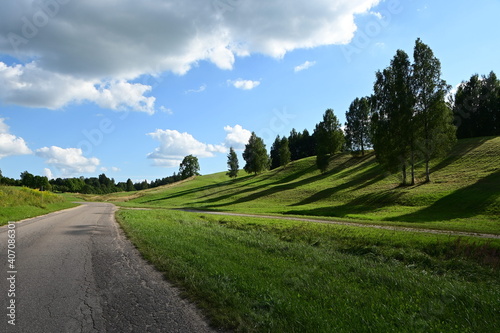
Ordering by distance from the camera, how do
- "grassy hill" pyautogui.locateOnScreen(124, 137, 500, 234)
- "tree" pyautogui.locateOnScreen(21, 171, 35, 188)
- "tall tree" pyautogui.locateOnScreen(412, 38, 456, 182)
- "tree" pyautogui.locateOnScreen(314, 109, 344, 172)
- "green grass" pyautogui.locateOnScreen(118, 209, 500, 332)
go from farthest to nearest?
1. "tree" pyautogui.locateOnScreen(21, 171, 35, 188)
2. "tree" pyautogui.locateOnScreen(314, 109, 344, 172)
3. "tall tree" pyautogui.locateOnScreen(412, 38, 456, 182)
4. "grassy hill" pyautogui.locateOnScreen(124, 137, 500, 234)
5. "green grass" pyautogui.locateOnScreen(118, 209, 500, 332)

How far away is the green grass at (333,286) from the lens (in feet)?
16.4

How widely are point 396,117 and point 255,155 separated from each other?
5490 centimetres

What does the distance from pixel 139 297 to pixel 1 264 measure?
17.1 feet

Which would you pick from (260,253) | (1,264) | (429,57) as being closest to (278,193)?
(429,57)

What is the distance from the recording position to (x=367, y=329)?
4699 mm

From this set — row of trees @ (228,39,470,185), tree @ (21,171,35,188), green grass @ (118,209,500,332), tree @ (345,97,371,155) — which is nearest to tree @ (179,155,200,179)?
tree @ (21,171,35,188)

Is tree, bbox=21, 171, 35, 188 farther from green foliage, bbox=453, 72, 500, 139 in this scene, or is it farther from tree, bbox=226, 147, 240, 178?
green foliage, bbox=453, 72, 500, 139

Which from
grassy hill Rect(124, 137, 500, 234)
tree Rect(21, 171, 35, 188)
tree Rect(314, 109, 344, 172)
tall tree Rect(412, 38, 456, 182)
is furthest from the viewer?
tree Rect(21, 171, 35, 188)

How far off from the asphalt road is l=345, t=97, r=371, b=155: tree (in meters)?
72.5

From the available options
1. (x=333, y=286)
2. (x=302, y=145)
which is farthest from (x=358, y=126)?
(x=333, y=286)

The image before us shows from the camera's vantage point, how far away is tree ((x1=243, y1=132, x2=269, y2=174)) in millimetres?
91500

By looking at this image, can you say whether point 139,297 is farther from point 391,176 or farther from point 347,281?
point 391,176

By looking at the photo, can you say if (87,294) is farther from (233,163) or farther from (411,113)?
(233,163)

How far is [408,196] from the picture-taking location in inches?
1345
